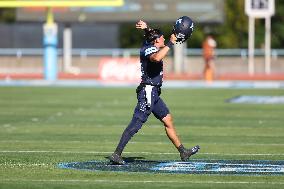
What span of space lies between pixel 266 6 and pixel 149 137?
2364cm

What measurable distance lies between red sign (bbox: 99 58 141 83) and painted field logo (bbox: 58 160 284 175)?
2359 centimetres

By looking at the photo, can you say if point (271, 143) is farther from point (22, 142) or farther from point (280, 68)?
point (280, 68)

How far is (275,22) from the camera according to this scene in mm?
52562

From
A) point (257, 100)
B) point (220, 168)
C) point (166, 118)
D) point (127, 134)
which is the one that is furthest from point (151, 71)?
point (257, 100)

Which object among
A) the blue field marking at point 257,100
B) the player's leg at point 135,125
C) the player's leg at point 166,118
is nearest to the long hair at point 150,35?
the player's leg at point 135,125

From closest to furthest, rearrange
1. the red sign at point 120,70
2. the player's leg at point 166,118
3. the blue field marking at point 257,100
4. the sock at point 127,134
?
the sock at point 127,134 < the player's leg at point 166,118 < the blue field marking at point 257,100 < the red sign at point 120,70

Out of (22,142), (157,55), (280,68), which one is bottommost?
(280,68)

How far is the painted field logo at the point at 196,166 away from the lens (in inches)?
473

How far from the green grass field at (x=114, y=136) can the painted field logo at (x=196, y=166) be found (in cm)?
32

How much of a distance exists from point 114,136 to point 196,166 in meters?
4.54

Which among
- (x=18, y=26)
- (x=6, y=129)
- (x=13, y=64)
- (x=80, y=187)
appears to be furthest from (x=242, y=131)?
(x=18, y=26)

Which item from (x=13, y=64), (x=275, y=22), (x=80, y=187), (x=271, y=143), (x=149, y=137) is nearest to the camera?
(x=80, y=187)

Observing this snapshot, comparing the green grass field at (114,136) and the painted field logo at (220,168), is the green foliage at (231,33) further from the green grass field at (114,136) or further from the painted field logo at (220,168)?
the painted field logo at (220,168)

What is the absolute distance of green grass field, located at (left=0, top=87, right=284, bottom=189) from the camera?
1131 centimetres
